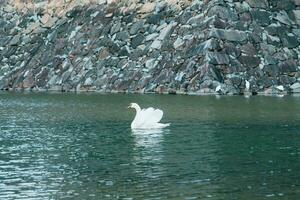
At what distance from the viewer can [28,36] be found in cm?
11319

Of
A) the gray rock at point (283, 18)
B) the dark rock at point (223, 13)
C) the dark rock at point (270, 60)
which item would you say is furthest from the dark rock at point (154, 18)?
the dark rock at point (270, 60)

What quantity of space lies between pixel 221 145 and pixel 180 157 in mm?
4446

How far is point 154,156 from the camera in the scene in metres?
32.3

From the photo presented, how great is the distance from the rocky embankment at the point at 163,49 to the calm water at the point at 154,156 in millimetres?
28525

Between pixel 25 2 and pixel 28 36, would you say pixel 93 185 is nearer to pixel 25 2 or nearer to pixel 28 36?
pixel 28 36

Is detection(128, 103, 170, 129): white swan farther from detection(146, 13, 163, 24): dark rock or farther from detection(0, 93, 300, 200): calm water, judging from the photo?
detection(146, 13, 163, 24): dark rock

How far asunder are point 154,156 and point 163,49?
199 feet

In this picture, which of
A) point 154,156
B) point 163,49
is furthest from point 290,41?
point 154,156

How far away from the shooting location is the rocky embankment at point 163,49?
86188mm

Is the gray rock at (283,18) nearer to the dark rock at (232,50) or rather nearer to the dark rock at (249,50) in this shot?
the dark rock at (249,50)

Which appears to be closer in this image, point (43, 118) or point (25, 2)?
point (43, 118)

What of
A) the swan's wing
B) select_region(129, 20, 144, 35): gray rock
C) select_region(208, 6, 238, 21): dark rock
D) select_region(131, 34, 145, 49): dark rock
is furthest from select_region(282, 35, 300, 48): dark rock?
the swan's wing

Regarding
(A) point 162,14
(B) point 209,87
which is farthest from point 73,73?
(B) point 209,87

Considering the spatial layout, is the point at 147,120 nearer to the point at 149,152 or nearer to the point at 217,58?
the point at 149,152
